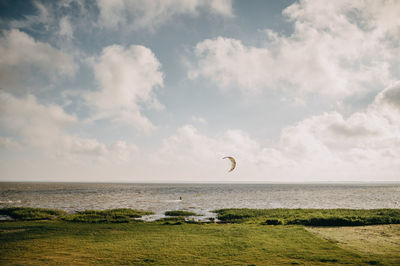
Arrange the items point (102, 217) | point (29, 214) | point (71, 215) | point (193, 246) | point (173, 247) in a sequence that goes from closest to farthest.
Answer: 1. point (173, 247)
2. point (193, 246)
3. point (102, 217)
4. point (71, 215)
5. point (29, 214)

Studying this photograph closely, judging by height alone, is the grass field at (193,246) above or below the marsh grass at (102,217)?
above

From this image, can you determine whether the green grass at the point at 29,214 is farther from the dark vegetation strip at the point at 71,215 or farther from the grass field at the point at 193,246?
the grass field at the point at 193,246

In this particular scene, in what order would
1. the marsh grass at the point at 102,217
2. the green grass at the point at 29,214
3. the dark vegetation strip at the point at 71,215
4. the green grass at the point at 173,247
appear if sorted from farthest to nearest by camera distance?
the green grass at the point at 29,214, the dark vegetation strip at the point at 71,215, the marsh grass at the point at 102,217, the green grass at the point at 173,247

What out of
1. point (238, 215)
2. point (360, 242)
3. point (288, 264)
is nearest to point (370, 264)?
point (288, 264)

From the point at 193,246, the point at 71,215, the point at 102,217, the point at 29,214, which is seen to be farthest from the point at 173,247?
the point at 29,214

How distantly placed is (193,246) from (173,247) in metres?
1.78

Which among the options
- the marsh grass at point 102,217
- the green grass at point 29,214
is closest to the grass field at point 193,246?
the marsh grass at point 102,217

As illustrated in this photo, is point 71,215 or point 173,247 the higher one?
point 173,247

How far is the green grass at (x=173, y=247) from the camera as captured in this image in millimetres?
17000

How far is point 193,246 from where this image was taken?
20.9 metres

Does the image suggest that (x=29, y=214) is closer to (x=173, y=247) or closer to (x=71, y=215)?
(x=71, y=215)

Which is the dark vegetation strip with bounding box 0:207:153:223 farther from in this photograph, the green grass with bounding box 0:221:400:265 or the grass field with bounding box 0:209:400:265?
the green grass with bounding box 0:221:400:265

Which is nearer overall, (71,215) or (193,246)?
(193,246)

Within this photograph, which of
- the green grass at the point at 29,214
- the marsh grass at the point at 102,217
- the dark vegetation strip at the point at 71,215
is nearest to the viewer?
the marsh grass at the point at 102,217
